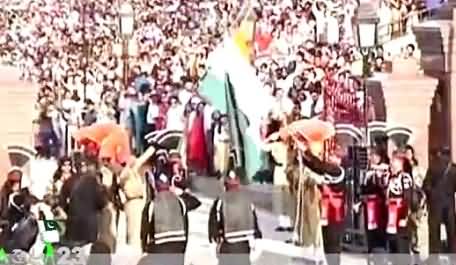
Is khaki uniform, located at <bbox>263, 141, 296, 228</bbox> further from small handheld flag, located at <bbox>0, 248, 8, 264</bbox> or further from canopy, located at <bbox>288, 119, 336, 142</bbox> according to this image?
small handheld flag, located at <bbox>0, 248, 8, 264</bbox>

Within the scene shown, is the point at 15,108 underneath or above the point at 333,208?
above

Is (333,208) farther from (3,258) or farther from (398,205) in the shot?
(3,258)

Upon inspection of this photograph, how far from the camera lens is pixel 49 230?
191 cm

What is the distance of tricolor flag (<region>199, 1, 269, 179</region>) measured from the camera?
192 centimetres

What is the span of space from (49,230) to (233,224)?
0.35 meters

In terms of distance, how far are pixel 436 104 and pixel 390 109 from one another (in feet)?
0.29

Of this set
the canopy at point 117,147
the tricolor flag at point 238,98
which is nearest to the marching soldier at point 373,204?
the tricolor flag at point 238,98

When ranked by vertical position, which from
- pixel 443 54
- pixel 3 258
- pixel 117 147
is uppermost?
pixel 443 54

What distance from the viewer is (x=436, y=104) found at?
6.30ft

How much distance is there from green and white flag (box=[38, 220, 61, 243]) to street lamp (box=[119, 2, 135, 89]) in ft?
0.97

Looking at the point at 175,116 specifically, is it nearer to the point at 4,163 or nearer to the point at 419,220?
the point at 4,163

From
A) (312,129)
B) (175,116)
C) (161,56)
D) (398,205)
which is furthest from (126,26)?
(398,205)

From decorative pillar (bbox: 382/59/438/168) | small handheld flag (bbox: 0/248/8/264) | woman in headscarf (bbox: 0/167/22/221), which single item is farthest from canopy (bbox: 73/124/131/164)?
decorative pillar (bbox: 382/59/438/168)

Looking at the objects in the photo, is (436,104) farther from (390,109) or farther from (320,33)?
(320,33)
